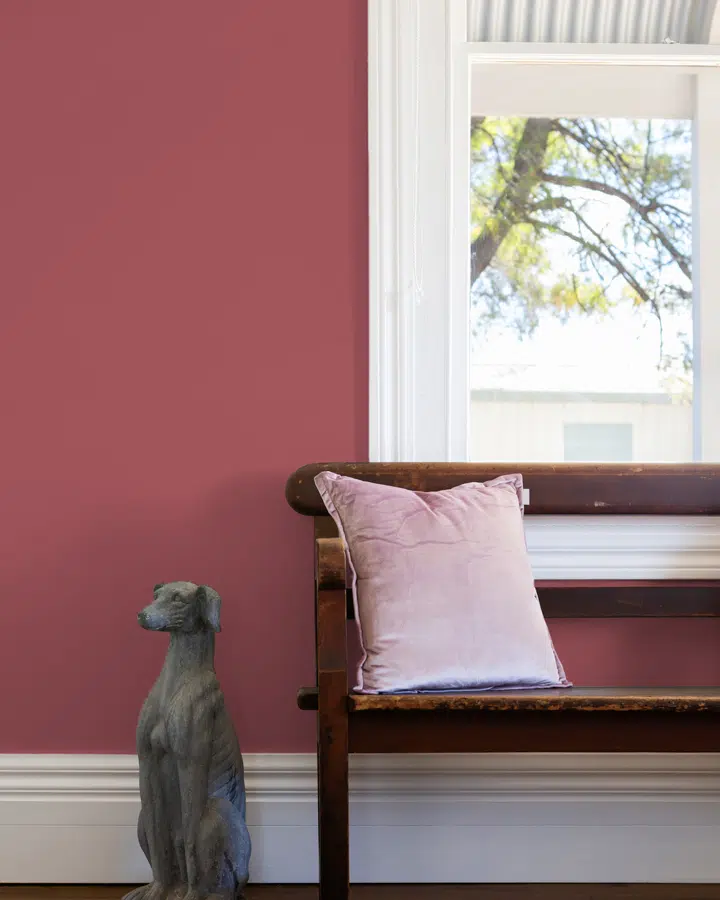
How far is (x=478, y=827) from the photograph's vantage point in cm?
195

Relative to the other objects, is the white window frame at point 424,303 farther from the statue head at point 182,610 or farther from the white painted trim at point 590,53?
the statue head at point 182,610

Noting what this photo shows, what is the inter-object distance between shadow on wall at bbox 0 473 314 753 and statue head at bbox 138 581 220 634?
29 cm

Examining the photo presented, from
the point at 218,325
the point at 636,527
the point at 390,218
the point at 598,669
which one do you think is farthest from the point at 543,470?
the point at 218,325

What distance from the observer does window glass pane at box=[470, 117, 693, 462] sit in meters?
2.14

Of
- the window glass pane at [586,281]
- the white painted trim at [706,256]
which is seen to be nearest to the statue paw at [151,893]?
the window glass pane at [586,281]

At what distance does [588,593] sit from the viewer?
1918 millimetres

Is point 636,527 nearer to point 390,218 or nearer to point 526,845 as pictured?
point 526,845

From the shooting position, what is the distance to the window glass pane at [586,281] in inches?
84.3

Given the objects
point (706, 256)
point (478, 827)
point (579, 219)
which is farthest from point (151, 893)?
point (706, 256)

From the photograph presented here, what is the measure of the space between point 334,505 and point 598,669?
2.38 feet

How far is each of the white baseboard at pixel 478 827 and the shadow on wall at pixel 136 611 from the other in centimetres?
18

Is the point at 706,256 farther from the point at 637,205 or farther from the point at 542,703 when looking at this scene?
the point at 542,703

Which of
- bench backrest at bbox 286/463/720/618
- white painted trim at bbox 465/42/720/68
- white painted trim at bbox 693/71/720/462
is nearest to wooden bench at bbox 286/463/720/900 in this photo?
bench backrest at bbox 286/463/720/618

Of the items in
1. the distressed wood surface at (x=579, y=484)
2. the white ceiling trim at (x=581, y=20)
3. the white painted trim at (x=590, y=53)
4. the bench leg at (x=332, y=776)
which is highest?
the white ceiling trim at (x=581, y=20)
